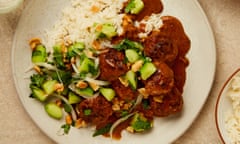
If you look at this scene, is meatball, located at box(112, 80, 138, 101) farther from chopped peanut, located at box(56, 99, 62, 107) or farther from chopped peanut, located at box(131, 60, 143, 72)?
chopped peanut, located at box(56, 99, 62, 107)

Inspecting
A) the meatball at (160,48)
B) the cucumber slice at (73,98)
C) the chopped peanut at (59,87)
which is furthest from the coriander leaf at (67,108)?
the meatball at (160,48)

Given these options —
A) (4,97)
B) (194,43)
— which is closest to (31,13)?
(4,97)

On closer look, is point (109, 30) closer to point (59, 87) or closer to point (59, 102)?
point (59, 87)

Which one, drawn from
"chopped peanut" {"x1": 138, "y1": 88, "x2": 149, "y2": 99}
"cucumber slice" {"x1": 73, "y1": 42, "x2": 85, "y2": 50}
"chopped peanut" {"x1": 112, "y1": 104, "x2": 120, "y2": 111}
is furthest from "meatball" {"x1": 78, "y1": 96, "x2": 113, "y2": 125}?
"cucumber slice" {"x1": 73, "y1": 42, "x2": 85, "y2": 50}

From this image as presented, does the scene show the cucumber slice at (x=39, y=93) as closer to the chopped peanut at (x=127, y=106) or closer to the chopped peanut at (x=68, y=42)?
the chopped peanut at (x=68, y=42)

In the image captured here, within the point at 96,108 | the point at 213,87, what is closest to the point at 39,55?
the point at 96,108

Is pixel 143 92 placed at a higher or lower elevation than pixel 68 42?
lower
